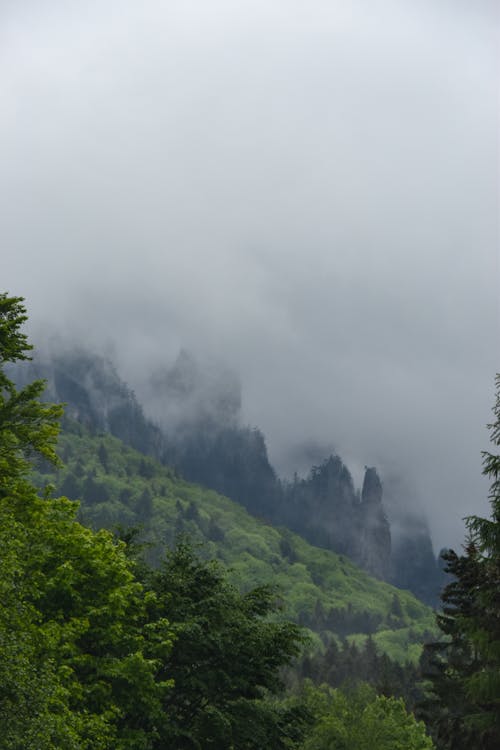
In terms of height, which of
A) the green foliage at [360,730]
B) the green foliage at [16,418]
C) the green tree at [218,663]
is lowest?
the green foliage at [360,730]

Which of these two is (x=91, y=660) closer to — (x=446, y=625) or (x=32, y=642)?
(x=32, y=642)

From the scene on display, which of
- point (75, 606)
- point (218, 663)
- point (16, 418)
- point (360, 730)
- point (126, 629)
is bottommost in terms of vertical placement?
point (360, 730)

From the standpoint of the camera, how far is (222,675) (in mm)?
28281

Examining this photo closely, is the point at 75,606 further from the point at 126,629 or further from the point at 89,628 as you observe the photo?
the point at 126,629

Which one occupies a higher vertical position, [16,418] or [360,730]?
[16,418]

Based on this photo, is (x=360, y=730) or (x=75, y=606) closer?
(x=75, y=606)

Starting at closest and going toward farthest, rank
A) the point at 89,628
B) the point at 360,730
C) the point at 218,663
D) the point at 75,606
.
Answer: the point at 89,628 < the point at 75,606 < the point at 218,663 < the point at 360,730

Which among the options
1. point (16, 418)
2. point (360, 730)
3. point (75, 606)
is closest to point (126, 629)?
point (75, 606)

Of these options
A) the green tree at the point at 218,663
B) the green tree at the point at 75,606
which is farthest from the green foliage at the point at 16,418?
the green tree at the point at 218,663

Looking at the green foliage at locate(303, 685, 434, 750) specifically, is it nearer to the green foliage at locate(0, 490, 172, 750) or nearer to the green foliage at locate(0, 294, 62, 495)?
the green foliage at locate(0, 490, 172, 750)

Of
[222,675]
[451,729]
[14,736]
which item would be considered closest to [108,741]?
[222,675]

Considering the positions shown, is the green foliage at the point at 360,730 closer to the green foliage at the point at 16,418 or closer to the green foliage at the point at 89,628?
the green foliage at the point at 89,628

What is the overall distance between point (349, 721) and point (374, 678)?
109595 mm

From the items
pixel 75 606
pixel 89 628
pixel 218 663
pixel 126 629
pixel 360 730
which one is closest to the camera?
pixel 89 628
